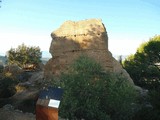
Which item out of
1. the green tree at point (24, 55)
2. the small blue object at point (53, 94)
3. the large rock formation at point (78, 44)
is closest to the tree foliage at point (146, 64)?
the large rock formation at point (78, 44)

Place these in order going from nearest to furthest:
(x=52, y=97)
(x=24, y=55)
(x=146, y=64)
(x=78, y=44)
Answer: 1. (x=52, y=97)
2. (x=78, y=44)
3. (x=146, y=64)
4. (x=24, y=55)

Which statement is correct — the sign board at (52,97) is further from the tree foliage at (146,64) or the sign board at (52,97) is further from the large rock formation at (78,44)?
the tree foliage at (146,64)

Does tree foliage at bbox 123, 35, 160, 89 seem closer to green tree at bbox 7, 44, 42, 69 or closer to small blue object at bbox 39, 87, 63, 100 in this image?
green tree at bbox 7, 44, 42, 69

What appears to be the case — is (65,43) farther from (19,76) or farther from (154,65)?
(154,65)

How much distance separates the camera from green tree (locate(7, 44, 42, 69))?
4478 cm

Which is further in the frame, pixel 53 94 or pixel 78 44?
pixel 78 44

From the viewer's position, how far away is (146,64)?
125 feet

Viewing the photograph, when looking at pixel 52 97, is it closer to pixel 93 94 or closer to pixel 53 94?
pixel 53 94

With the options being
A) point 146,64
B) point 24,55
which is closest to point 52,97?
point 146,64

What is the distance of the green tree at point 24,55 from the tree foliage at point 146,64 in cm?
1217

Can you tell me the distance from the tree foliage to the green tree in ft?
39.9

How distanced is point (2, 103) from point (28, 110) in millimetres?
2274

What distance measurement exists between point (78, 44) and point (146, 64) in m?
15.0

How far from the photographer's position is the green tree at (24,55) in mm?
44781
